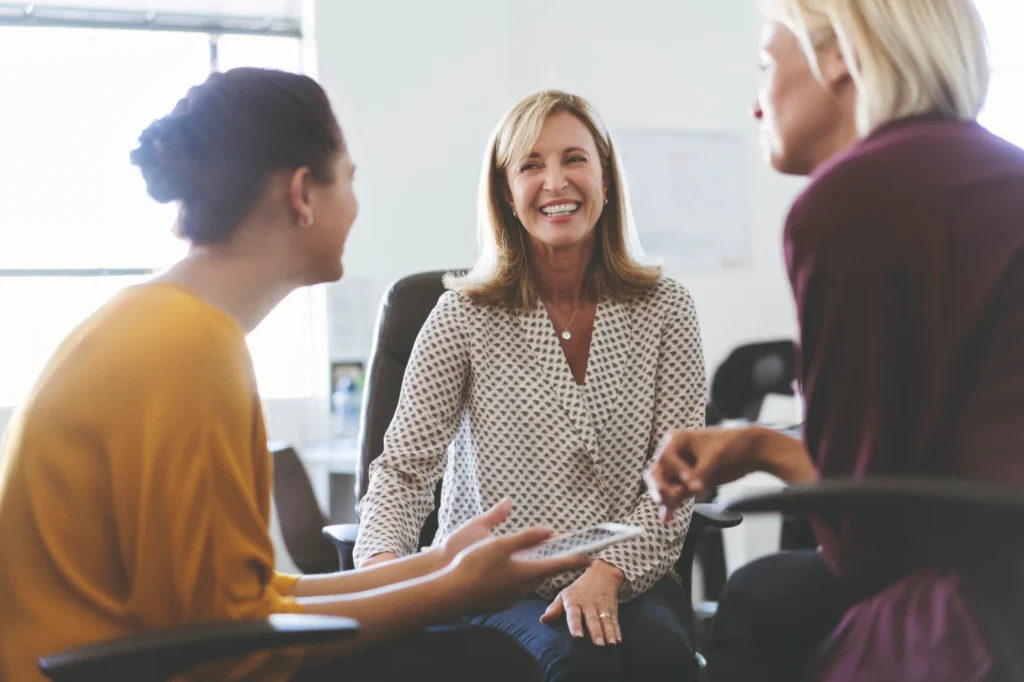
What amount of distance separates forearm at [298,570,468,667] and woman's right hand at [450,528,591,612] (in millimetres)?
12

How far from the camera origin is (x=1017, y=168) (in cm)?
99

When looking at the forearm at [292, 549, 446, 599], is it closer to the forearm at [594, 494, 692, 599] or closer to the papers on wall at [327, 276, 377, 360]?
the forearm at [594, 494, 692, 599]

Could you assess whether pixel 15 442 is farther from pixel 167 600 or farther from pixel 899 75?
pixel 899 75

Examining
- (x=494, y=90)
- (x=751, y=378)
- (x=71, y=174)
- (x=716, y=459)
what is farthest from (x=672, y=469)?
(x=71, y=174)

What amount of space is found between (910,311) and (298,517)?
2.50 metres

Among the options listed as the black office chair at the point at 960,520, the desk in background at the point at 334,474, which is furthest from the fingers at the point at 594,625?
the desk in background at the point at 334,474

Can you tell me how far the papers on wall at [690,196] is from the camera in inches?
155

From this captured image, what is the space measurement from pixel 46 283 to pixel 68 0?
100cm

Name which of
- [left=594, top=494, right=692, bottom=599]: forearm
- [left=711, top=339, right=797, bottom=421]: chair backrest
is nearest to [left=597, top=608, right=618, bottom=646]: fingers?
[left=594, top=494, right=692, bottom=599]: forearm

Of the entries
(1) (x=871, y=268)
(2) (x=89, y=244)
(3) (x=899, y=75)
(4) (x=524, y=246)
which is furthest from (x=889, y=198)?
(2) (x=89, y=244)

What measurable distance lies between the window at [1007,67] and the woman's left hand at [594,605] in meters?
3.62

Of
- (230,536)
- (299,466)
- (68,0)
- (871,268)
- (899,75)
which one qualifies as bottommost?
(299,466)

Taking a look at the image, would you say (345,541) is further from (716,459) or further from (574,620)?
(716,459)

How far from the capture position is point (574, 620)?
4.92 feet
